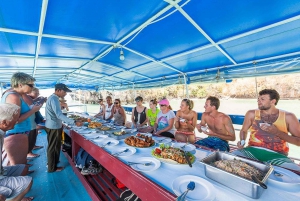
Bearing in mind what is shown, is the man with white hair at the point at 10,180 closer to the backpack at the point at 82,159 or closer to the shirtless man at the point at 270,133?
A: the backpack at the point at 82,159

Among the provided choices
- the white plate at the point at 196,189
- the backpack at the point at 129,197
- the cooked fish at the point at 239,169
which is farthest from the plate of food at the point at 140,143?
the cooked fish at the point at 239,169

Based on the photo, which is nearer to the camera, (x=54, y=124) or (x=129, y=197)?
(x=129, y=197)

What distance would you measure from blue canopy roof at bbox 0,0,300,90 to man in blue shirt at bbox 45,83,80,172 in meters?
1.09

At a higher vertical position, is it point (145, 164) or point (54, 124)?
point (54, 124)

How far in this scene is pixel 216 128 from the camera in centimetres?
278

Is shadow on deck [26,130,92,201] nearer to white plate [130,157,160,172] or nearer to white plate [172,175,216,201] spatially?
white plate [130,157,160,172]

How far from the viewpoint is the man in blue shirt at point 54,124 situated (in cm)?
268

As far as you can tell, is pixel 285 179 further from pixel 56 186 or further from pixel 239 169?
pixel 56 186

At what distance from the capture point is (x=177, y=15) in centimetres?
197

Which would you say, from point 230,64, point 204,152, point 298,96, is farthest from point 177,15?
point 298,96

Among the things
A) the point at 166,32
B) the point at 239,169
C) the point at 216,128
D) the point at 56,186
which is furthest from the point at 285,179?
the point at 56,186

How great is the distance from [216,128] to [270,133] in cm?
84

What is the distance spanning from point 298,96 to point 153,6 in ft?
91.8

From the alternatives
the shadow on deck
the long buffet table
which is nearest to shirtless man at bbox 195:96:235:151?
the long buffet table
